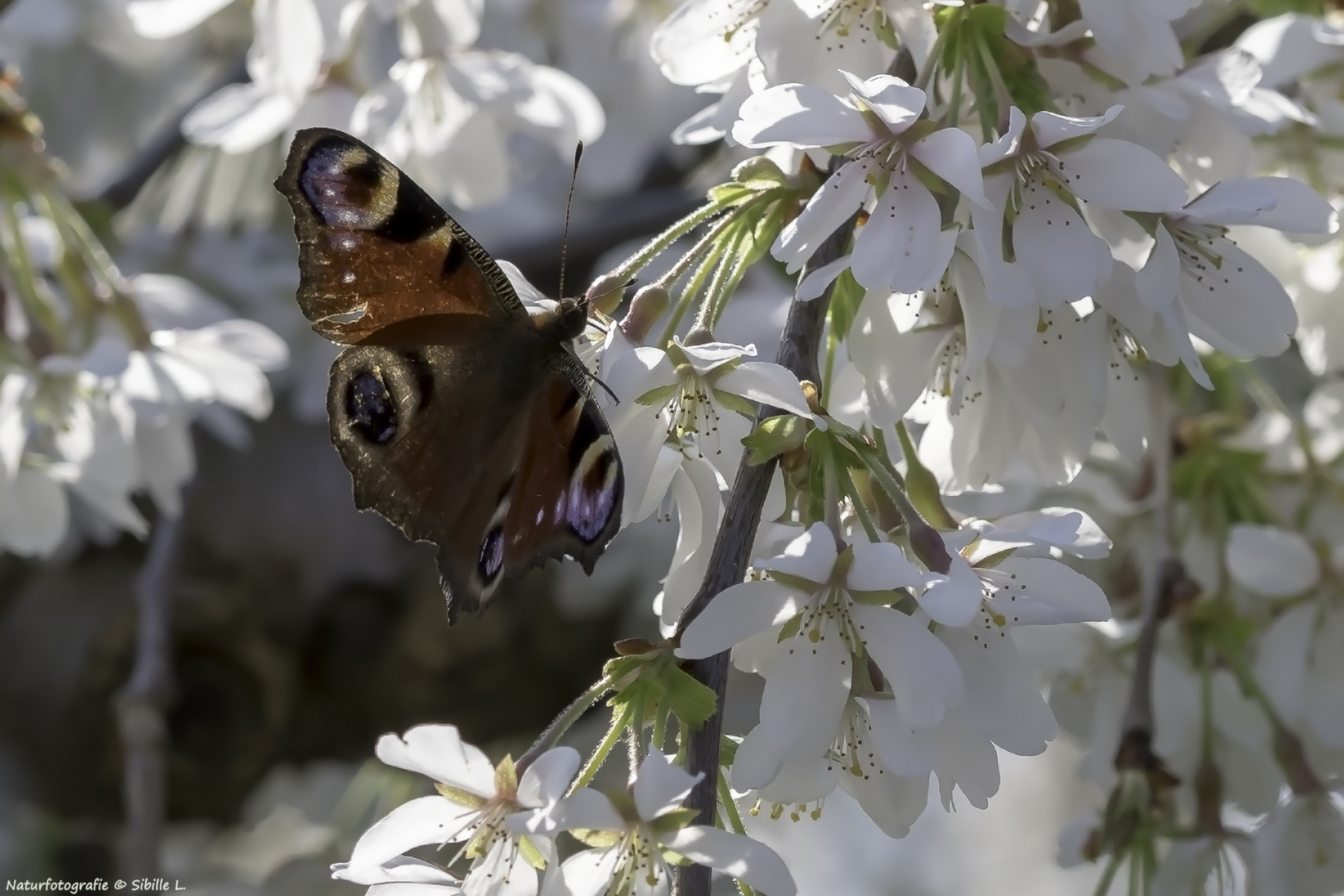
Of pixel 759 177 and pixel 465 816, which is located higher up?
pixel 759 177

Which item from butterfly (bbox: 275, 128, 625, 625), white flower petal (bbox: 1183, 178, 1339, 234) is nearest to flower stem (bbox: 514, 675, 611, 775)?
butterfly (bbox: 275, 128, 625, 625)

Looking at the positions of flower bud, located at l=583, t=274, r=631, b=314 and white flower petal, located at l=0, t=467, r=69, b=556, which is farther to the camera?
white flower petal, located at l=0, t=467, r=69, b=556

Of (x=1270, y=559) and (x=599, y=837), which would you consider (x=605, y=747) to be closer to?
(x=599, y=837)

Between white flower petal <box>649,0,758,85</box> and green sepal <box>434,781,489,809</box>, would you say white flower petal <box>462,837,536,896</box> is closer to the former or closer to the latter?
green sepal <box>434,781,489,809</box>

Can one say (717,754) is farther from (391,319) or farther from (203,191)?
(203,191)

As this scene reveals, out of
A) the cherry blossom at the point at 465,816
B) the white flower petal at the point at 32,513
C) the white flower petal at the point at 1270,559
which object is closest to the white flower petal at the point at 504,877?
the cherry blossom at the point at 465,816

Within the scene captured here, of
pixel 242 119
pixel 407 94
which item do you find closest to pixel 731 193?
pixel 407 94
